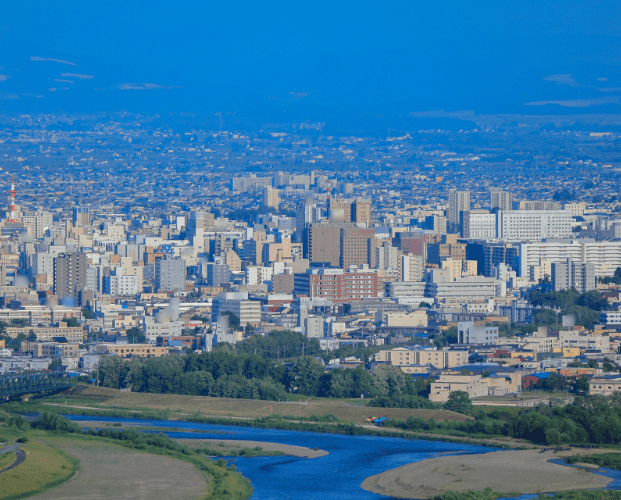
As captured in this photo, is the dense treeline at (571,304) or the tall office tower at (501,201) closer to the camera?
the dense treeline at (571,304)

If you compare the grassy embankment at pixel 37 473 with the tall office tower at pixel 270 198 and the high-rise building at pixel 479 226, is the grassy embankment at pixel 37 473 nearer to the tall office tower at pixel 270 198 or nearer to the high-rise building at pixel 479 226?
the high-rise building at pixel 479 226

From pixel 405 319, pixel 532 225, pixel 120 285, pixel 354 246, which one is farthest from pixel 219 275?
pixel 532 225

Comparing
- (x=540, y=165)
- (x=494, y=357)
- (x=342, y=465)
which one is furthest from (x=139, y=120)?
(x=342, y=465)

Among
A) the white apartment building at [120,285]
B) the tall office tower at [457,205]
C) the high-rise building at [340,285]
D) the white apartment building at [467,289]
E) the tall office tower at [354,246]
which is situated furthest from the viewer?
the tall office tower at [457,205]

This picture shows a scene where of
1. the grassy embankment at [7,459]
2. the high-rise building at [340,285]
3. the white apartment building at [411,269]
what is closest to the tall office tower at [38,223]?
the white apartment building at [411,269]

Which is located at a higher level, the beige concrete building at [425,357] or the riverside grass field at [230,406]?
the beige concrete building at [425,357]

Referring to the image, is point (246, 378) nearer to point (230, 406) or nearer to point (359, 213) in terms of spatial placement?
point (230, 406)
